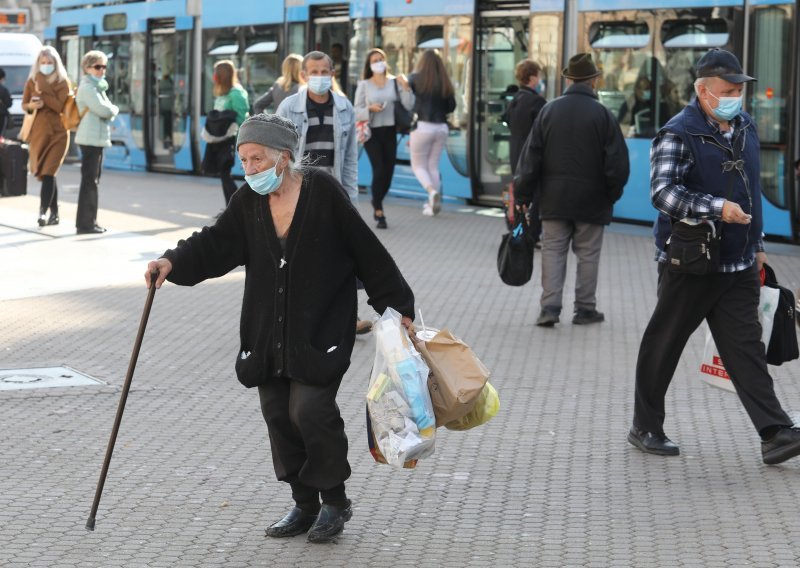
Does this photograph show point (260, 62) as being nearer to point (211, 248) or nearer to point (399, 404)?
point (211, 248)

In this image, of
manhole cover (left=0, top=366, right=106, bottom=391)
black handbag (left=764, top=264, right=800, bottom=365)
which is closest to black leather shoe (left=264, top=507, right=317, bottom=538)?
black handbag (left=764, top=264, right=800, bottom=365)

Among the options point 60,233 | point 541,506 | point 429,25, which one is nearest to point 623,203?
point 429,25

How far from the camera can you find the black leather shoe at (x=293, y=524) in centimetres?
538

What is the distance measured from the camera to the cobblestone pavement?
5.29 m

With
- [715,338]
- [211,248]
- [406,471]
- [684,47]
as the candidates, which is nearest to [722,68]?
[715,338]

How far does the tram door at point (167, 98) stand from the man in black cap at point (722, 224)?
59.2 feet

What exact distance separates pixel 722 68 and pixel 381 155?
9079mm

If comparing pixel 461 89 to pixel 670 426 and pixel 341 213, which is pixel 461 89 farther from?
pixel 341 213

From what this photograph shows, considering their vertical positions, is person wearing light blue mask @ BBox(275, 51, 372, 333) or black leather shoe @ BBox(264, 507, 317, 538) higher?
person wearing light blue mask @ BBox(275, 51, 372, 333)

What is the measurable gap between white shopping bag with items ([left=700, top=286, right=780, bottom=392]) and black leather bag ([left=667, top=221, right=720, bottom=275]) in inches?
16.6

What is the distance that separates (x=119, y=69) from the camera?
1029 inches

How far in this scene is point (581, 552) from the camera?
521 centimetres

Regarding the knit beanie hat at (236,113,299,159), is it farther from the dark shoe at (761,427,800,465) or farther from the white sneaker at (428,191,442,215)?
the white sneaker at (428,191,442,215)

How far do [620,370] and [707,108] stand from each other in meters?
2.57
